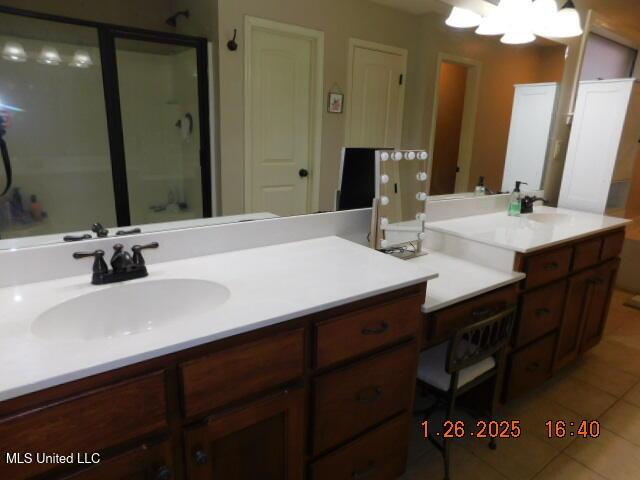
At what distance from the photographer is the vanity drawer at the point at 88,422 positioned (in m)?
0.74

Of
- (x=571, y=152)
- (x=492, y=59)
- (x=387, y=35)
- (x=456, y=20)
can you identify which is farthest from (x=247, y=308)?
(x=571, y=152)

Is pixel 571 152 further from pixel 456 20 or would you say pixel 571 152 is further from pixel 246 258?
pixel 246 258

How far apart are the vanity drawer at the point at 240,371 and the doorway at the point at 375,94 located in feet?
3.37

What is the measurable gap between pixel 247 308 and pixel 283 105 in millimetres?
882

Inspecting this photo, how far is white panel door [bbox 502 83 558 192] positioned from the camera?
2545 mm

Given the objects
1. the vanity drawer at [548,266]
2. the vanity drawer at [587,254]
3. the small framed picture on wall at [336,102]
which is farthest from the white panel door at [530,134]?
the small framed picture on wall at [336,102]

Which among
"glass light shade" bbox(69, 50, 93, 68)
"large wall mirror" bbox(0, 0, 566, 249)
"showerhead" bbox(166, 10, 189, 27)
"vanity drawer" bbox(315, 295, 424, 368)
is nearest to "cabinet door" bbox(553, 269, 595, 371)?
"large wall mirror" bbox(0, 0, 566, 249)

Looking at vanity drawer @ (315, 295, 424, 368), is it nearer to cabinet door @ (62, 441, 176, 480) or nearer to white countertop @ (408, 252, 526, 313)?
white countertop @ (408, 252, 526, 313)

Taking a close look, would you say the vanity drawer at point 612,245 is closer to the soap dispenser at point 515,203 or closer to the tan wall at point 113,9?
the soap dispenser at point 515,203

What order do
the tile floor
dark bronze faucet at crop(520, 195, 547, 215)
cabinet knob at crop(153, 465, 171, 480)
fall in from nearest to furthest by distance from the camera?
cabinet knob at crop(153, 465, 171, 480) < the tile floor < dark bronze faucet at crop(520, 195, 547, 215)

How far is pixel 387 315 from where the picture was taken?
4.16 feet

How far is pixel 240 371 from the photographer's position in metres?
1.00

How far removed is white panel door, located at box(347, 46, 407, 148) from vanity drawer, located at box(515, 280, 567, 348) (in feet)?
3.11

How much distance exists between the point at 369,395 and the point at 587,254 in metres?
1.52
